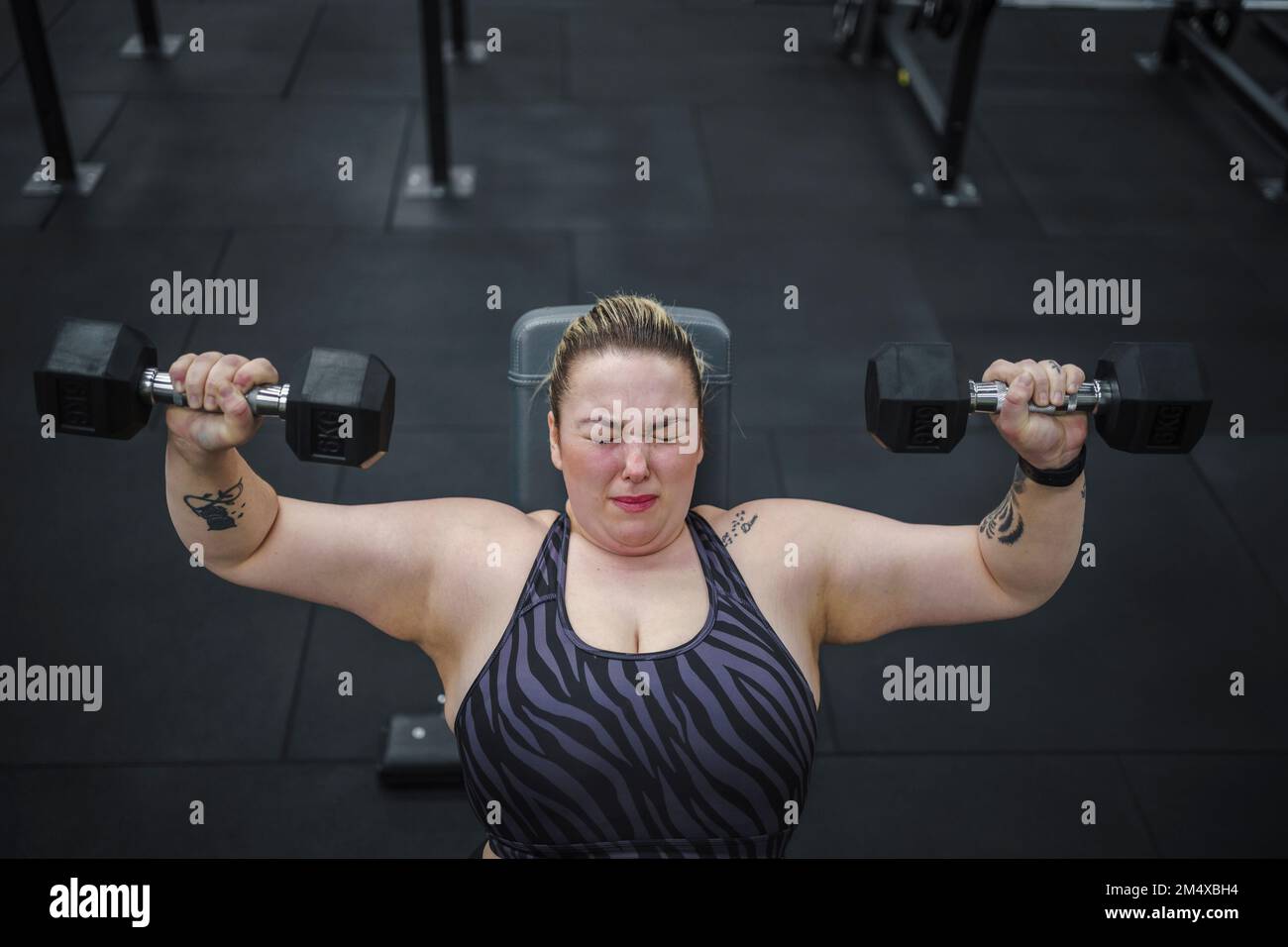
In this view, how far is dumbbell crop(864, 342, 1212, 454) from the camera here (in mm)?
1693

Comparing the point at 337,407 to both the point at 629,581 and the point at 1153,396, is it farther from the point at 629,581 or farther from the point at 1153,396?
the point at 1153,396

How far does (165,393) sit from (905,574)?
111cm

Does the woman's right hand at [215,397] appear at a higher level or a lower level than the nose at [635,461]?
higher

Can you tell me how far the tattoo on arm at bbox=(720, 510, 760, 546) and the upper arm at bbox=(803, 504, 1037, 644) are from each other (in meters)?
0.10

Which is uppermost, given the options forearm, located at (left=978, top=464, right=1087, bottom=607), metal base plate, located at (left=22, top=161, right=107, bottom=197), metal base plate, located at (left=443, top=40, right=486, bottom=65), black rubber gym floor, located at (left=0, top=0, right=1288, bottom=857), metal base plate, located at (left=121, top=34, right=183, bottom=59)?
forearm, located at (left=978, top=464, right=1087, bottom=607)

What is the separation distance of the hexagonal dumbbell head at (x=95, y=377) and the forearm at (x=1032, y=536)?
4.04 feet

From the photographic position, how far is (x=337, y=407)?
165cm

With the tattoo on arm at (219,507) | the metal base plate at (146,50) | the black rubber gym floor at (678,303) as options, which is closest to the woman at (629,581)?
the tattoo on arm at (219,507)

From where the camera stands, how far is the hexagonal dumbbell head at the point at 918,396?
1.69m

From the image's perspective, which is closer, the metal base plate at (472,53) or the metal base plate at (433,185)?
the metal base plate at (433,185)

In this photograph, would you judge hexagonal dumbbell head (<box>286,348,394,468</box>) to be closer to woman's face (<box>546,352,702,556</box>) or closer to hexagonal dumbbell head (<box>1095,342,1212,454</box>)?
woman's face (<box>546,352,702,556</box>)

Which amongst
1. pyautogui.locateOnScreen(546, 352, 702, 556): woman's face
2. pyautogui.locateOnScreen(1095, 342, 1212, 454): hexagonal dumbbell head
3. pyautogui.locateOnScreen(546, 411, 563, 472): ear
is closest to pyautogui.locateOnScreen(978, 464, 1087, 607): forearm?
pyautogui.locateOnScreen(1095, 342, 1212, 454): hexagonal dumbbell head

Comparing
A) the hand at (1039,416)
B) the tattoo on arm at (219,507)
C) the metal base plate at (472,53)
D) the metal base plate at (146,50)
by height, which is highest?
the hand at (1039,416)

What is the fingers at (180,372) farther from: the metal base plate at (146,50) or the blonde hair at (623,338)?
the metal base plate at (146,50)
